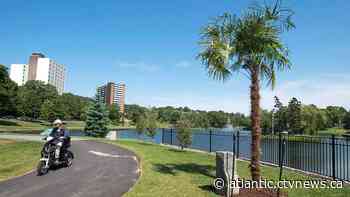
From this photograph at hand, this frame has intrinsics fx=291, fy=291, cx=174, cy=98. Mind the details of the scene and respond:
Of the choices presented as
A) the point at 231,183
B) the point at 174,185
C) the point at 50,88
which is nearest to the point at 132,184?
the point at 174,185

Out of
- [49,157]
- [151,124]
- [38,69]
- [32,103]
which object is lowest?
[49,157]

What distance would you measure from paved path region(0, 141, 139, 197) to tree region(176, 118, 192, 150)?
5.50 meters

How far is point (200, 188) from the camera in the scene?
7762 millimetres

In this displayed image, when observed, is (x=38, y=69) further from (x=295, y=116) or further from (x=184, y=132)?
(x=184, y=132)

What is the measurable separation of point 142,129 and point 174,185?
647 inches

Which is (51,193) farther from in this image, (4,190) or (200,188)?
(200,188)

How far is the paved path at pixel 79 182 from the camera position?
7.45m

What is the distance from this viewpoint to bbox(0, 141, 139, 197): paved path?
7.45 m

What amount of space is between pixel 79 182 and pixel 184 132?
8.84 metres

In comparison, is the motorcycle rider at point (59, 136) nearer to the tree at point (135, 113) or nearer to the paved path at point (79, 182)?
the paved path at point (79, 182)

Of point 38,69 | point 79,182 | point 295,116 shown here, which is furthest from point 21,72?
point 79,182

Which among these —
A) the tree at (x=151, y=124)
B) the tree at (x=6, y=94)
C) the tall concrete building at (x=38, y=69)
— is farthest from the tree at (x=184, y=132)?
the tall concrete building at (x=38, y=69)

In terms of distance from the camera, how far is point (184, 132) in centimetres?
1678

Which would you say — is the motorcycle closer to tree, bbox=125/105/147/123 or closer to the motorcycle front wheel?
the motorcycle front wheel
